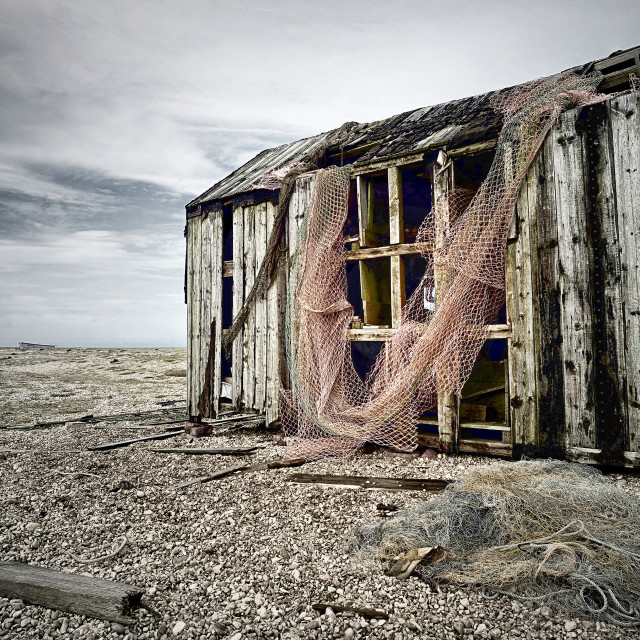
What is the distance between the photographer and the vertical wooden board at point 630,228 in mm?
5051

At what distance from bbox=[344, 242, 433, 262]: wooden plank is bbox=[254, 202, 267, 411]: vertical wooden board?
190 centimetres

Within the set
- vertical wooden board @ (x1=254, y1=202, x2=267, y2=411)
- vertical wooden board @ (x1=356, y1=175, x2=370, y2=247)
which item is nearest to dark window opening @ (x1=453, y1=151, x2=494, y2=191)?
vertical wooden board @ (x1=356, y1=175, x2=370, y2=247)

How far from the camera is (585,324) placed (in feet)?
17.6

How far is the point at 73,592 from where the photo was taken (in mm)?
2965

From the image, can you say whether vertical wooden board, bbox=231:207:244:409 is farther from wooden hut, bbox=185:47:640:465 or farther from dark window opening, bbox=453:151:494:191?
dark window opening, bbox=453:151:494:191

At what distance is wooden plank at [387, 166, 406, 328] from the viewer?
22.5ft

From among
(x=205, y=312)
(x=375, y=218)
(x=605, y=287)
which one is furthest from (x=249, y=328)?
(x=605, y=287)

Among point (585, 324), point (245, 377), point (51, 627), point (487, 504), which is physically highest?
point (585, 324)

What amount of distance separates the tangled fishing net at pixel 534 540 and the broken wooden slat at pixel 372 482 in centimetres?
67

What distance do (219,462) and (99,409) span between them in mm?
6700

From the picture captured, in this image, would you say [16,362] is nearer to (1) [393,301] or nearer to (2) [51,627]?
(1) [393,301]

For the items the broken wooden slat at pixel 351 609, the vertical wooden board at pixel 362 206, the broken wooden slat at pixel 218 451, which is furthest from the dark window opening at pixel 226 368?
the broken wooden slat at pixel 351 609

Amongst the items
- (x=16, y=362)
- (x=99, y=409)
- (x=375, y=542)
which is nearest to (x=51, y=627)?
(x=375, y=542)

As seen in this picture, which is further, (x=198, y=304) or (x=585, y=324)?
(x=198, y=304)
